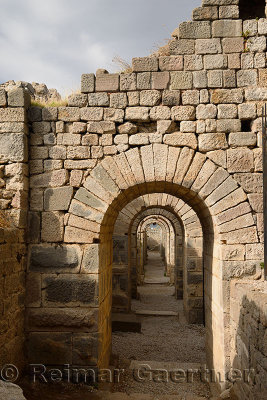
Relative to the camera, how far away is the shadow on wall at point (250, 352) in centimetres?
301

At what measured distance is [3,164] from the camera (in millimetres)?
4715

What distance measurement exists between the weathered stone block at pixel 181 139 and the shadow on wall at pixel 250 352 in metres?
2.20

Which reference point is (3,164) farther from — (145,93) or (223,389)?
(223,389)

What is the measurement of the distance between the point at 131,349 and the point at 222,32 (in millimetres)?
6324

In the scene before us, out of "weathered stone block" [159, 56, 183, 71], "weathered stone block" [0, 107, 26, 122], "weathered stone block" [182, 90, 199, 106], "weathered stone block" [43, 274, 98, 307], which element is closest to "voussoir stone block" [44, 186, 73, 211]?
"weathered stone block" [43, 274, 98, 307]

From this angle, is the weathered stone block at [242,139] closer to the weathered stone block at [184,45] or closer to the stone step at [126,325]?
the weathered stone block at [184,45]

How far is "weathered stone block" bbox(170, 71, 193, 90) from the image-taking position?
4.77 metres

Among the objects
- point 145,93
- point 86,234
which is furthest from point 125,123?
point 86,234

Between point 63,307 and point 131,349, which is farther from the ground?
point 63,307

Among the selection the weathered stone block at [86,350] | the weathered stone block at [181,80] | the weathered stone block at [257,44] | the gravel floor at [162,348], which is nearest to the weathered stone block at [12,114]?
the weathered stone block at [181,80]

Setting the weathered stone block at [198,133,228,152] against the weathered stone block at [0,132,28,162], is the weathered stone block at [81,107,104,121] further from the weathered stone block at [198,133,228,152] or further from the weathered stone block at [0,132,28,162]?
the weathered stone block at [198,133,228,152]

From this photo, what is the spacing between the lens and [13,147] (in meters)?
4.67

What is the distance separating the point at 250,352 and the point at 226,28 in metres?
4.36

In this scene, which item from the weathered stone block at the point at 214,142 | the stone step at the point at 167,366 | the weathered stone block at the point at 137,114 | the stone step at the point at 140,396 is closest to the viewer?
the stone step at the point at 140,396
